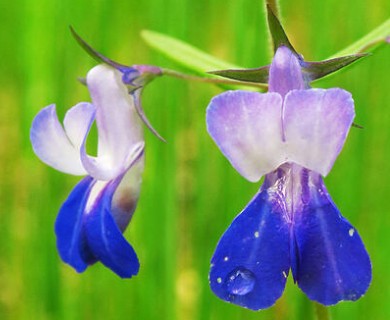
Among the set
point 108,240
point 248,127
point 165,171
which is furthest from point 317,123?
point 165,171

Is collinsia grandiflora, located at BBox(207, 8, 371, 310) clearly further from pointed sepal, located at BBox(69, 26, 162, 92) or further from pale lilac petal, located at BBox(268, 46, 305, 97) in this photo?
pointed sepal, located at BBox(69, 26, 162, 92)

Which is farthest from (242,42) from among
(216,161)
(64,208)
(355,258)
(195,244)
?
(355,258)

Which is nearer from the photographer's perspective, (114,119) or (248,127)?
(248,127)

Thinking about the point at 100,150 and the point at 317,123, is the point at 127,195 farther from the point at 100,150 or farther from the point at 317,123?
the point at 317,123

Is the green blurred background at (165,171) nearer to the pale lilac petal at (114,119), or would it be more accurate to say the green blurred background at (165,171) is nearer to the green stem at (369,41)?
the green stem at (369,41)

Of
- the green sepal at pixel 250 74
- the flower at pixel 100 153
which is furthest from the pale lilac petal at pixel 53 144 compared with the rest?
the green sepal at pixel 250 74

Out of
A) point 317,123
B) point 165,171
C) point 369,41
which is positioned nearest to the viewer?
point 317,123

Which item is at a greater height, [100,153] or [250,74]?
[250,74]
